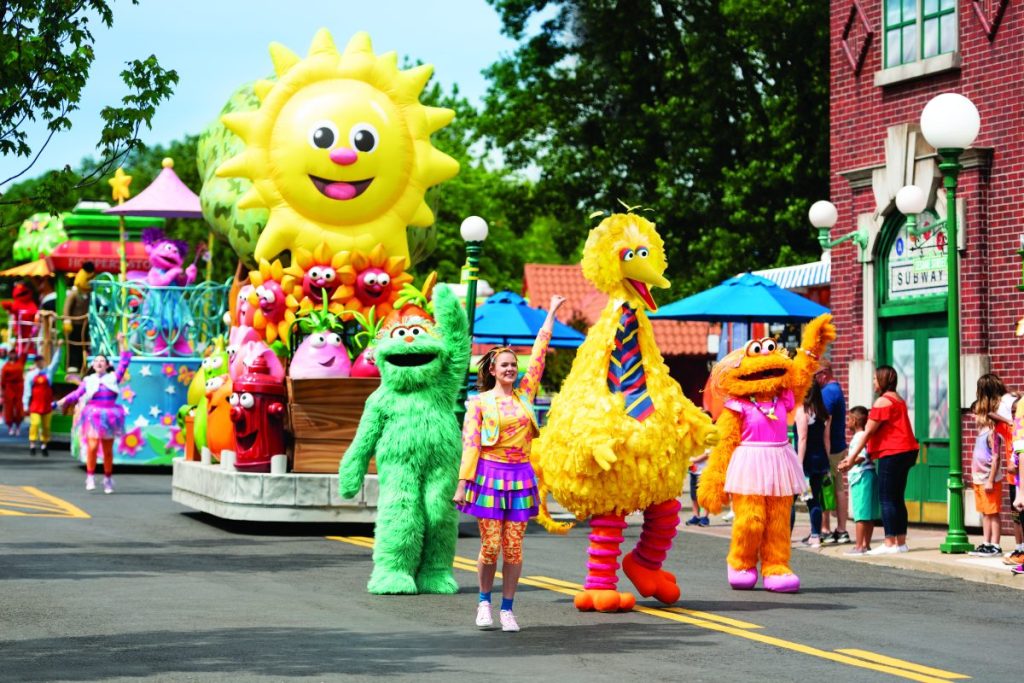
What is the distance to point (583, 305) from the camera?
47.4m

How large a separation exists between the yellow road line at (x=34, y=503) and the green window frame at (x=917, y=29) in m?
10.4

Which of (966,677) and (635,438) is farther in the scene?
(635,438)

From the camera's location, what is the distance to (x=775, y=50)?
34750 millimetres

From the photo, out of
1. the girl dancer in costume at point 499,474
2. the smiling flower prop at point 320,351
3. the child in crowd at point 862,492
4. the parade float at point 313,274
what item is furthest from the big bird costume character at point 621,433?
the smiling flower prop at point 320,351

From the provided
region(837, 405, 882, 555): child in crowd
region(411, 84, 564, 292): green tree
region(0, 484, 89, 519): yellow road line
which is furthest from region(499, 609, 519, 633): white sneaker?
region(411, 84, 564, 292): green tree

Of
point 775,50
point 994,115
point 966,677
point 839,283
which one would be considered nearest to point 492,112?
point 775,50

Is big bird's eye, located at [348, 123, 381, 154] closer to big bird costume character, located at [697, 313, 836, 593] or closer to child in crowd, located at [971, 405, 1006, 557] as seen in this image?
big bird costume character, located at [697, 313, 836, 593]

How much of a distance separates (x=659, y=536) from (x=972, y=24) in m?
9.04

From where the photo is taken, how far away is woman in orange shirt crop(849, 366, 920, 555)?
15344 mm

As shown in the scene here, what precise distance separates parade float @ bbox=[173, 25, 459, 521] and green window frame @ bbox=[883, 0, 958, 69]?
16.9 ft

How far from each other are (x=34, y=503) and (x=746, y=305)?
869 cm

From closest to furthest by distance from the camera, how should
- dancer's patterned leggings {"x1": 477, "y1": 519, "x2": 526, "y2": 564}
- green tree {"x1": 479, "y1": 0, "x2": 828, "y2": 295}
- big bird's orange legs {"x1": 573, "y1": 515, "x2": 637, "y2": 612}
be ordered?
dancer's patterned leggings {"x1": 477, "y1": 519, "x2": 526, "y2": 564} < big bird's orange legs {"x1": 573, "y1": 515, "x2": 637, "y2": 612} < green tree {"x1": 479, "y1": 0, "x2": 828, "y2": 295}

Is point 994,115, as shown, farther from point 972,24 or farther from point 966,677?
point 966,677

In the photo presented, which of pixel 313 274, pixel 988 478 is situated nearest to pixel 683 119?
pixel 313 274
